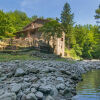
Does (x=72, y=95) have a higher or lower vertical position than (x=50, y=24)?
lower

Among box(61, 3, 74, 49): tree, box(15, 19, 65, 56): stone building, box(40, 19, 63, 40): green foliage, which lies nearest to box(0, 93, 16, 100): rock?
box(15, 19, 65, 56): stone building

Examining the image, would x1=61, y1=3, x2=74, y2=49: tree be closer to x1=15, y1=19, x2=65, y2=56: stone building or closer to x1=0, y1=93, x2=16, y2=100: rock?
x1=15, y1=19, x2=65, y2=56: stone building

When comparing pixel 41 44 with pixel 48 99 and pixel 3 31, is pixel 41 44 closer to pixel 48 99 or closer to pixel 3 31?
pixel 3 31

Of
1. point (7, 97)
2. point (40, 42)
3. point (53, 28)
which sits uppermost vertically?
point (53, 28)

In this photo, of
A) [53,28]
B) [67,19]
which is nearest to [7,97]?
[53,28]

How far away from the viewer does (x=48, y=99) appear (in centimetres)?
293

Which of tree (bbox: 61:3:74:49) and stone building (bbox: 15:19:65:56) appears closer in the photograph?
stone building (bbox: 15:19:65:56)

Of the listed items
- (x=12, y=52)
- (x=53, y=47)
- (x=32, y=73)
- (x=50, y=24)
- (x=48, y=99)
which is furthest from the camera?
(x=53, y=47)

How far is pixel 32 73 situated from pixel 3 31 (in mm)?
12847

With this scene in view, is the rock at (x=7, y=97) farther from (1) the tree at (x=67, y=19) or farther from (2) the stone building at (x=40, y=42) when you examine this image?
(1) the tree at (x=67, y=19)

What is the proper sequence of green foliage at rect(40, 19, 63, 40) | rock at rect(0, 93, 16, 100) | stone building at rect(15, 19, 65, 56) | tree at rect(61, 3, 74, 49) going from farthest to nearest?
1. tree at rect(61, 3, 74, 49)
2. green foliage at rect(40, 19, 63, 40)
3. stone building at rect(15, 19, 65, 56)
4. rock at rect(0, 93, 16, 100)

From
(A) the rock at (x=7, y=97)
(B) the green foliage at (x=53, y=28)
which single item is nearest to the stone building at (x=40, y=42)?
(B) the green foliage at (x=53, y=28)

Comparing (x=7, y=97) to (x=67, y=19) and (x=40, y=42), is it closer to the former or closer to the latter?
(x=40, y=42)

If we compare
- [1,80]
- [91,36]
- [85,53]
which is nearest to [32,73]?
[1,80]
